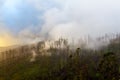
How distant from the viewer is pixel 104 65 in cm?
19525

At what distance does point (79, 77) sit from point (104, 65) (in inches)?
705

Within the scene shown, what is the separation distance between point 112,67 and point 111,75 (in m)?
9.27

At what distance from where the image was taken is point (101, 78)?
198 m

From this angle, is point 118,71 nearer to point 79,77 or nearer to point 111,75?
point 111,75

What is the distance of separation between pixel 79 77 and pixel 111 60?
23601 mm

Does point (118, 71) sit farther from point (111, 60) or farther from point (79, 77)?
point (79, 77)

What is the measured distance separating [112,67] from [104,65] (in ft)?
19.4

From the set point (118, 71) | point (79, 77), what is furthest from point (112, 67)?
point (79, 77)

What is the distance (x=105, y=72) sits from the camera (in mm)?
193875

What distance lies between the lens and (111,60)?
192 m

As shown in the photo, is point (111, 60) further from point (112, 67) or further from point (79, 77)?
point (79, 77)

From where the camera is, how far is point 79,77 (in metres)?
198

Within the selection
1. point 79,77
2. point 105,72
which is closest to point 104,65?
point 105,72

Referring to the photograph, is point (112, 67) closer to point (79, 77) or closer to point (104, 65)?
point (104, 65)
